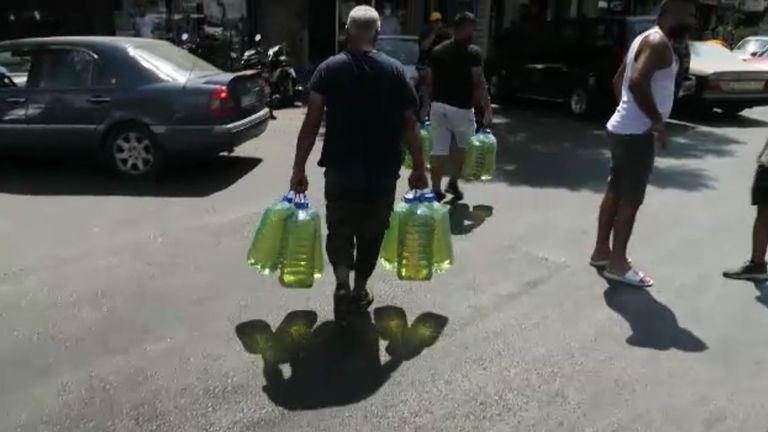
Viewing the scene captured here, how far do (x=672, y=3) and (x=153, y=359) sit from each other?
143 inches

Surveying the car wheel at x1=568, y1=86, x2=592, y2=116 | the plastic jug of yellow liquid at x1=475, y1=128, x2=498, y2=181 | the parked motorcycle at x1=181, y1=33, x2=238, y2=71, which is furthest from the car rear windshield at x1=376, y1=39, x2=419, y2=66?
the plastic jug of yellow liquid at x1=475, y1=128, x2=498, y2=181

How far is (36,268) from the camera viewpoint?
5609 millimetres

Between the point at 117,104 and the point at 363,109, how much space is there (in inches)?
179

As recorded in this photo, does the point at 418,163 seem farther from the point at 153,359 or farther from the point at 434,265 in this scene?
the point at 153,359

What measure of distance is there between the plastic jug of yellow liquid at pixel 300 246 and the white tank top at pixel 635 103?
6.92 ft

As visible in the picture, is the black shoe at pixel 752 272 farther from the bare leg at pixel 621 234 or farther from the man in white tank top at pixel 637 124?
the bare leg at pixel 621 234

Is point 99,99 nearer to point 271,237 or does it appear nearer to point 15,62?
A: point 15,62

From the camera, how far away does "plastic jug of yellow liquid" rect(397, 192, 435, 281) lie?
4.68 meters

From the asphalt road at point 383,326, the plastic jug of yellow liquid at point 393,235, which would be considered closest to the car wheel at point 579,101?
the asphalt road at point 383,326

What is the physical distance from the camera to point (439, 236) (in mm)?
4789

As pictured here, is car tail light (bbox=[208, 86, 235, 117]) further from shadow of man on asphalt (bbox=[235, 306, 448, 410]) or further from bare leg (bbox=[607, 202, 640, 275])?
bare leg (bbox=[607, 202, 640, 275])

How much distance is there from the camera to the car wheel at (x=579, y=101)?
13984 mm

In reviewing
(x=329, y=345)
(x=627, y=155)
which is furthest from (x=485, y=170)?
(x=329, y=345)

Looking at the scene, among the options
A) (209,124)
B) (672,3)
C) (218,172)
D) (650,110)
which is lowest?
(218,172)
